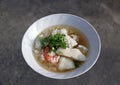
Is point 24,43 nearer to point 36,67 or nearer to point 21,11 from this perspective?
point 36,67

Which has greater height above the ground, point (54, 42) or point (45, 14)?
point (45, 14)

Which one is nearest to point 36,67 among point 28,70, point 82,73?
point 28,70

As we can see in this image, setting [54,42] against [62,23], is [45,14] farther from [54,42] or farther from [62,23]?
[54,42]

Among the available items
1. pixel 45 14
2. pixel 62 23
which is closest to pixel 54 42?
pixel 62 23
